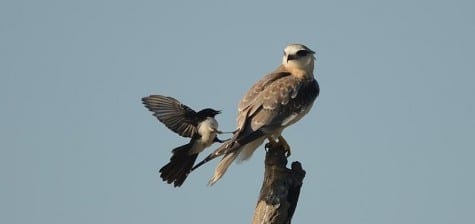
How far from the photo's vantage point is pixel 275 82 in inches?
410

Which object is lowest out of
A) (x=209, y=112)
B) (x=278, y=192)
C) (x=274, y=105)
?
(x=278, y=192)

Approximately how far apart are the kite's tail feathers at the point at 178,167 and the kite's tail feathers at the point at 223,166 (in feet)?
2.09

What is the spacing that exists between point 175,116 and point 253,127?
3.04ft

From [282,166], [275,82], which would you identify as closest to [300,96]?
[275,82]

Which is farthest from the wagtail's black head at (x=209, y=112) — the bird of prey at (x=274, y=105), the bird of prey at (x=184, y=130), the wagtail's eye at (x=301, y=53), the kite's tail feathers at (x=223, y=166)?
the wagtail's eye at (x=301, y=53)

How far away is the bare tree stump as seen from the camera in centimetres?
795

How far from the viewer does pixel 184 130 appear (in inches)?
388

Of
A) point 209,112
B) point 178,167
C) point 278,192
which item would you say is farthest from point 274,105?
point 278,192

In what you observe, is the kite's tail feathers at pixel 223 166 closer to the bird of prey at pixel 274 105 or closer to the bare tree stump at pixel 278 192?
the bird of prey at pixel 274 105

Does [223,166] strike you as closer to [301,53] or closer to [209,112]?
[209,112]

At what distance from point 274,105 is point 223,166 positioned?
1.16 m

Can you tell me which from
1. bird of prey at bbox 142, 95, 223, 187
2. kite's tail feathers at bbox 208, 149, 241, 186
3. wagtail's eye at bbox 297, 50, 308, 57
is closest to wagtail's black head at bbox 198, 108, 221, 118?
bird of prey at bbox 142, 95, 223, 187

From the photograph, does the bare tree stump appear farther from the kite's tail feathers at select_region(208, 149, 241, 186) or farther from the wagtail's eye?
the wagtail's eye

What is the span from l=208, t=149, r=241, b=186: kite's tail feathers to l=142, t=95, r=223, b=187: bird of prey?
49 centimetres
